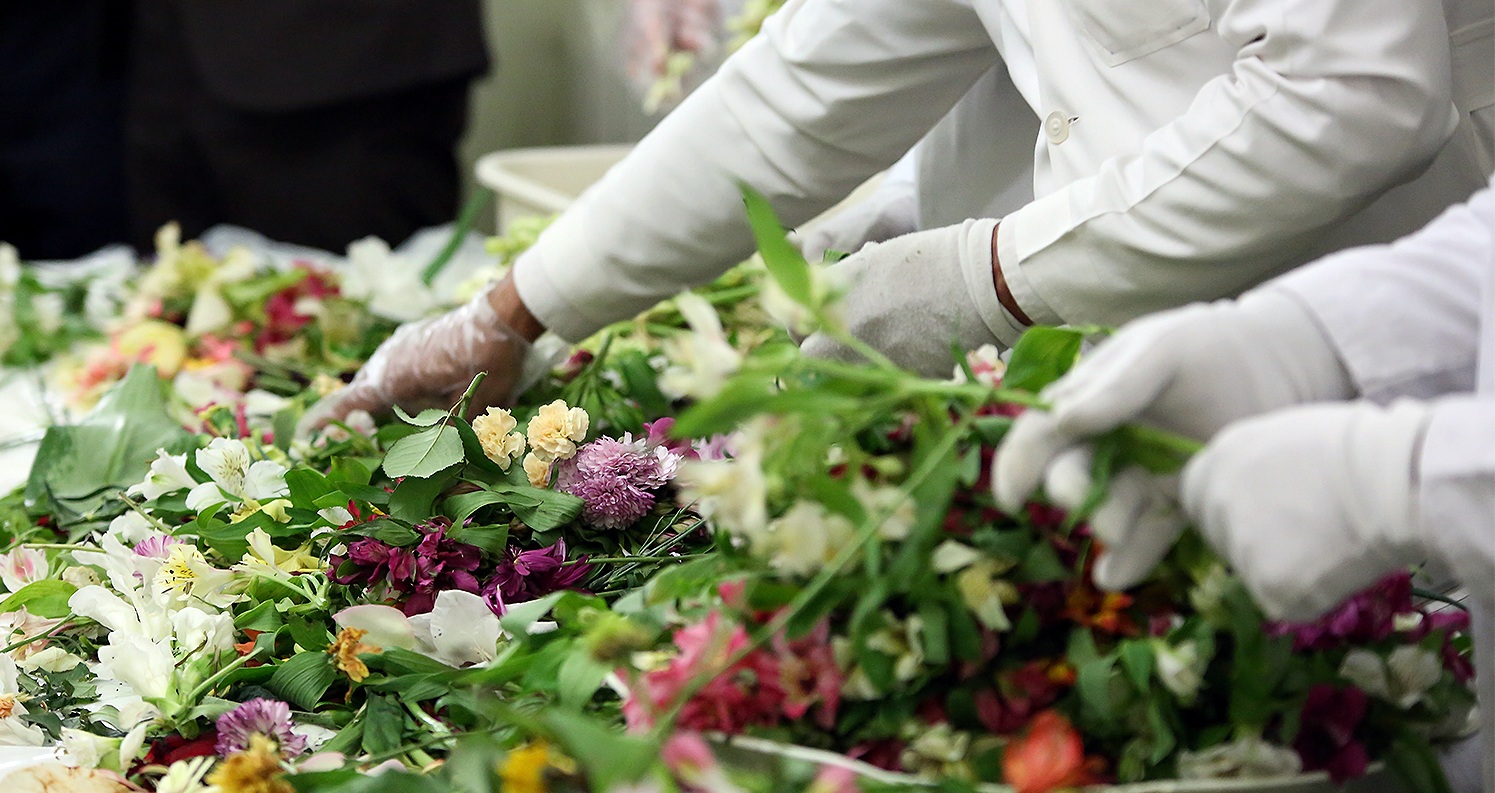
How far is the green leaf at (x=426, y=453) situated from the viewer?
2.02 feet

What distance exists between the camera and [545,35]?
2.82 m

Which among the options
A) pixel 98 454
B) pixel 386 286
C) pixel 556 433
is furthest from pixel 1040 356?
pixel 386 286

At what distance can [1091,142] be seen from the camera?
676 mm

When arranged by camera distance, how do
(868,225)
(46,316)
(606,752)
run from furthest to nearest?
(46,316)
(868,225)
(606,752)

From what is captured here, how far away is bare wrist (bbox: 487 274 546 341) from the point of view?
2.92 ft

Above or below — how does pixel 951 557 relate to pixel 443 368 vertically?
above

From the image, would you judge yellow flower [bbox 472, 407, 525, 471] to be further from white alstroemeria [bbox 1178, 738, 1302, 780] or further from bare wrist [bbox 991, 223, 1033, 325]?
white alstroemeria [bbox 1178, 738, 1302, 780]

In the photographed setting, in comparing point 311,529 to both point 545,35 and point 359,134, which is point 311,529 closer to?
point 359,134

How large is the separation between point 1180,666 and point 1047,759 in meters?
0.05

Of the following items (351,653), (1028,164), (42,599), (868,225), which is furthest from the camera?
(868,225)

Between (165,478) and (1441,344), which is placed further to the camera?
(165,478)

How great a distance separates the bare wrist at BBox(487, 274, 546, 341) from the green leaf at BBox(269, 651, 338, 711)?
34 centimetres

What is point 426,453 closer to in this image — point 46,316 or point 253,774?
point 253,774

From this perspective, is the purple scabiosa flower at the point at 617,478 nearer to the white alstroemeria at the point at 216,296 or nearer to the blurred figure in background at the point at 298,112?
the white alstroemeria at the point at 216,296
